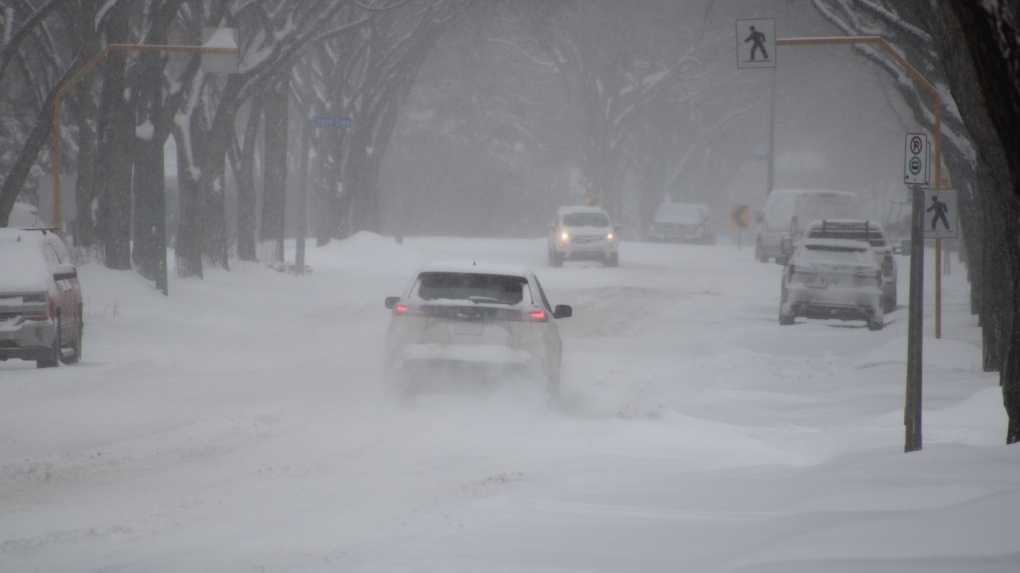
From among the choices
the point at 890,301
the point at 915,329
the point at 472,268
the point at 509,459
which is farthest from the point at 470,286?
the point at 890,301

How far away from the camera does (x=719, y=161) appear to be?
68.8 metres

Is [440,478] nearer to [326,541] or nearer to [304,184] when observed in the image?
[326,541]

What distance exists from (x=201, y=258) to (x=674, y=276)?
13.9 m

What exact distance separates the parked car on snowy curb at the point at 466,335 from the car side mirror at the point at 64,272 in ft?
17.8

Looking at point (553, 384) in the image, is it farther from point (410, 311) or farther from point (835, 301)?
point (835, 301)

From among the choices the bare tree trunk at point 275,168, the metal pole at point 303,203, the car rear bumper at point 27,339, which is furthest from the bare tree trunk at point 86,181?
the car rear bumper at point 27,339

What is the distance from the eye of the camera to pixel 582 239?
126ft

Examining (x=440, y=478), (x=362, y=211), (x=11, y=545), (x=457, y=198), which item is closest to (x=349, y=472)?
(x=440, y=478)

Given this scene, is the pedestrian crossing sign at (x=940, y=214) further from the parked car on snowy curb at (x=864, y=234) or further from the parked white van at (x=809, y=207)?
the parked white van at (x=809, y=207)

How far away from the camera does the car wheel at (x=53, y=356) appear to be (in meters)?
15.2

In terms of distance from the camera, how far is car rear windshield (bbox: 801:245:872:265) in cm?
2186

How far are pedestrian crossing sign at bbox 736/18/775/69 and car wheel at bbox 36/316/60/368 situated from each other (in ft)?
30.6

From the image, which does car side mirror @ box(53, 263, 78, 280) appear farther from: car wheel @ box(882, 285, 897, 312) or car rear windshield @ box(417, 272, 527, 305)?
car wheel @ box(882, 285, 897, 312)

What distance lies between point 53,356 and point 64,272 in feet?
3.67
